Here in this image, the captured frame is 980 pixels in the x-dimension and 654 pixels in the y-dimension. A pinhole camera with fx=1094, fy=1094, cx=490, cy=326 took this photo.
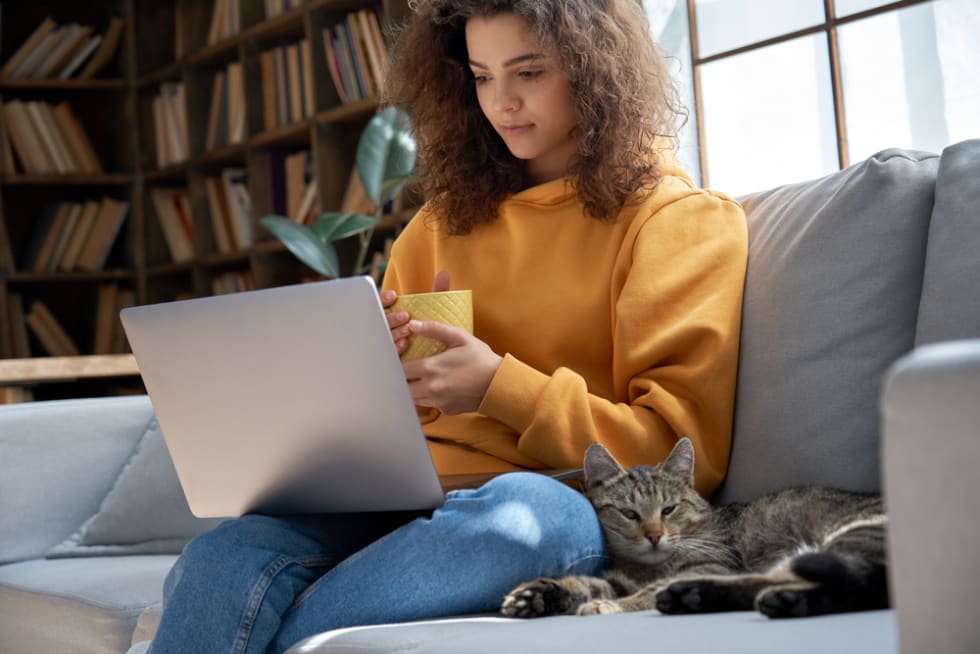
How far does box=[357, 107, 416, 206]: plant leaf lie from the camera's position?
11.1 ft

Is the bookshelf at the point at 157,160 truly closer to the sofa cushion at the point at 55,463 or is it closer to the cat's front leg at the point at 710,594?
the sofa cushion at the point at 55,463

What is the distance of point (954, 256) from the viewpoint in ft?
4.41

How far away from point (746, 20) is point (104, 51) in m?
3.15

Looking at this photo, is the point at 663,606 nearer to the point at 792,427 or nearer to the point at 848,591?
the point at 848,591

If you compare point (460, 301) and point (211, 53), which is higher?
point (211, 53)

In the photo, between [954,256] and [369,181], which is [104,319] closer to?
[369,181]

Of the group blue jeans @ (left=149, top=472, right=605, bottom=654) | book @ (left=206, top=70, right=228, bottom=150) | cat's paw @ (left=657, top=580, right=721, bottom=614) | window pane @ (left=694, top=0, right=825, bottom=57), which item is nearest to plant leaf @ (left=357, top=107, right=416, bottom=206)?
window pane @ (left=694, top=0, right=825, bottom=57)

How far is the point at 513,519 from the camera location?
124 centimetres

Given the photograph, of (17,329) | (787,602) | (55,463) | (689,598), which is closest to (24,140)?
(17,329)

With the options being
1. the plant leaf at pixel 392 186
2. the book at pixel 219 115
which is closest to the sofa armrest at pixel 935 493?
the plant leaf at pixel 392 186

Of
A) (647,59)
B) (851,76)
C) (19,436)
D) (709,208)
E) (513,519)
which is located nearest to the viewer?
(513,519)

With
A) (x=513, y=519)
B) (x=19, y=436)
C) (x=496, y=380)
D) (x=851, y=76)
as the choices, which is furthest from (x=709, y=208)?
(x=19, y=436)

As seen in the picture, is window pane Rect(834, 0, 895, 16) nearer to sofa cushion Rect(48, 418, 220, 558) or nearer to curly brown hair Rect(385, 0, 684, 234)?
curly brown hair Rect(385, 0, 684, 234)

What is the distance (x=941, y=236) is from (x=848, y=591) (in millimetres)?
612
